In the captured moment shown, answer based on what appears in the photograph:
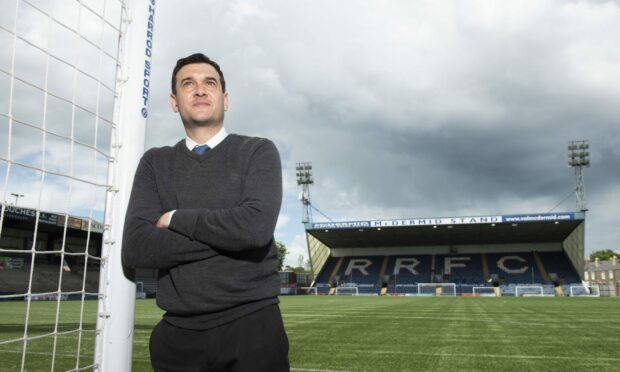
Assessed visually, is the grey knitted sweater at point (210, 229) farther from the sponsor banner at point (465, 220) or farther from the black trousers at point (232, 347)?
the sponsor banner at point (465, 220)

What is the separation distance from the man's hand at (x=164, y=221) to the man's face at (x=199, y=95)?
0.39 meters

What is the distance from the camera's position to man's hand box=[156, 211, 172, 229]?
1739mm

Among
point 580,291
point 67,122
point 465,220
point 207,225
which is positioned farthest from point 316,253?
point 207,225

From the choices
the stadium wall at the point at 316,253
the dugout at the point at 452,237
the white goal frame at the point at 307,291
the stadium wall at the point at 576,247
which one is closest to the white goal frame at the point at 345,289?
the white goal frame at the point at 307,291

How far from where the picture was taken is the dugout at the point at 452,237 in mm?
37344

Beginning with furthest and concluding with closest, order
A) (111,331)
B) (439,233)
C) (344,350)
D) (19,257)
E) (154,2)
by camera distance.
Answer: (439,233), (19,257), (344,350), (154,2), (111,331)

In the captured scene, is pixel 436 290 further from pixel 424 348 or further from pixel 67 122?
pixel 67 122

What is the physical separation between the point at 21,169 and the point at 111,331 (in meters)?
0.90

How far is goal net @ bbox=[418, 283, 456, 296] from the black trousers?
130ft

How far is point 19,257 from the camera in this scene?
35.7 metres

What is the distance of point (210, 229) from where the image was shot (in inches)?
64.6

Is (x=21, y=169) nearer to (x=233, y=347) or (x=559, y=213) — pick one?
(x=233, y=347)

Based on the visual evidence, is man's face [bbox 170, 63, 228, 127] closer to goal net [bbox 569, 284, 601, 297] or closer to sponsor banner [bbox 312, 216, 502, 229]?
sponsor banner [bbox 312, 216, 502, 229]

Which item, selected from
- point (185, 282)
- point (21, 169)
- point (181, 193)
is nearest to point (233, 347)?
point (185, 282)
